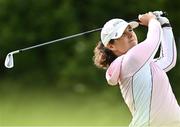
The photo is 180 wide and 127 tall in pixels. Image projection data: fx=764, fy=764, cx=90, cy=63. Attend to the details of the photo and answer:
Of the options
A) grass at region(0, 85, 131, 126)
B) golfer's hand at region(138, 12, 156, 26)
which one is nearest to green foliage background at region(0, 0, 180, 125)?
grass at region(0, 85, 131, 126)

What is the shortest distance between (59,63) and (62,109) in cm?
102

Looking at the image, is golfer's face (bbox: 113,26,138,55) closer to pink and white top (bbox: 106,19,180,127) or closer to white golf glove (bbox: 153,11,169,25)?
pink and white top (bbox: 106,19,180,127)

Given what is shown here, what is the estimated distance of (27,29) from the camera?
11.8m

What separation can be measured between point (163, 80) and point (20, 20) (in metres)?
8.67

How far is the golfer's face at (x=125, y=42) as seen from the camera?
11.3ft

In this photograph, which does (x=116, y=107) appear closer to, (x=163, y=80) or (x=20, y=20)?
(x=20, y=20)

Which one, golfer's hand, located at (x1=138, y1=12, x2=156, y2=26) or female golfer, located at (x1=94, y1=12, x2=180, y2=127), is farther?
golfer's hand, located at (x1=138, y1=12, x2=156, y2=26)

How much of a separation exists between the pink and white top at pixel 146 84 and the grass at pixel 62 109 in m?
6.17

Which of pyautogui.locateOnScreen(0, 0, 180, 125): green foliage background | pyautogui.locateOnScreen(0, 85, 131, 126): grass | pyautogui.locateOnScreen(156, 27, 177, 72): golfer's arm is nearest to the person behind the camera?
pyautogui.locateOnScreen(156, 27, 177, 72): golfer's arm

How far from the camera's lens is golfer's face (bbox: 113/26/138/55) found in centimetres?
345

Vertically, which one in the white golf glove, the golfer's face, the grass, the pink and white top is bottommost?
the grass

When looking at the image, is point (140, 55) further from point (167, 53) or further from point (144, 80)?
point (167, 53)

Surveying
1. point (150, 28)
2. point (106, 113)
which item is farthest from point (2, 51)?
point (150, 28)

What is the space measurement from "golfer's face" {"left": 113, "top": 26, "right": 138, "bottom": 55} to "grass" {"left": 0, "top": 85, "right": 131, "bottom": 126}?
240 inches
